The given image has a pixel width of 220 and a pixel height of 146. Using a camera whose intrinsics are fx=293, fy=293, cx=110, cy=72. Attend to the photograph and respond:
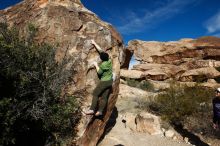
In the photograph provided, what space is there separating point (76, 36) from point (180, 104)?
6721mm

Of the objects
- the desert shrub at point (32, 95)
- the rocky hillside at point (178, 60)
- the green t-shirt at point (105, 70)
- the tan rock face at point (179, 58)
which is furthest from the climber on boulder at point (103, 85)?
the tan rock face at point (179, 58)

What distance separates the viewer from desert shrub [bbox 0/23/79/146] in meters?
7.03

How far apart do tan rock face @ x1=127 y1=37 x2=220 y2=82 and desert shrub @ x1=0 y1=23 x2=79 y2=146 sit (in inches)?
739

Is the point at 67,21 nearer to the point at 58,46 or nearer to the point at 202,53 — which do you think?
the point at 58,46

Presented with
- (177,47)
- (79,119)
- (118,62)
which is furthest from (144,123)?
(177,47)

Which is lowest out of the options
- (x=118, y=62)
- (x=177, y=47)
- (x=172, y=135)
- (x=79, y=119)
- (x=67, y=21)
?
(x=172, y=135)

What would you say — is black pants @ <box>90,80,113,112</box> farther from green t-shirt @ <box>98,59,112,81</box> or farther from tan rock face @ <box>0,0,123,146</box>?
tan rock face @ <box>0,0,123,146</box>

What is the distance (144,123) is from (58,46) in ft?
16.8

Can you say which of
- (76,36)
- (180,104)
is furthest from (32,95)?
(180,104)

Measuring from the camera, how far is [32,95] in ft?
24.9

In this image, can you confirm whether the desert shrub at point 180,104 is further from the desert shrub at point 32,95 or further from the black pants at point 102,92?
the desert shrub at point 32,95

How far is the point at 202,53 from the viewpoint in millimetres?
28125

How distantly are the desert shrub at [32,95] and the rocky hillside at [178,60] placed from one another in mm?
17597

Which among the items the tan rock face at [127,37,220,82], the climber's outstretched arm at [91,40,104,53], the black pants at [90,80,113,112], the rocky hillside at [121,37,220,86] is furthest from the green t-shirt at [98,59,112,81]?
the tan rock face at [127,37,220,82]
